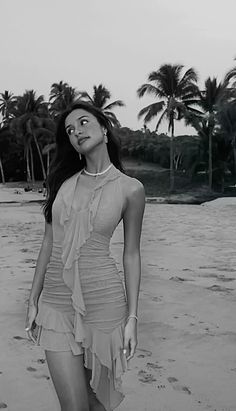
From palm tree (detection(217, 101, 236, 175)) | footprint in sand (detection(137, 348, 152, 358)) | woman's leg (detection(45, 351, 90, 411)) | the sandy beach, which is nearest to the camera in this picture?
woman's leg (detection(45, 351, 90, 411))

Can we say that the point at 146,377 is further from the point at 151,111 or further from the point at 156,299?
the point at 151,111

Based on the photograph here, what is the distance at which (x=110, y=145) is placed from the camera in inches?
77.3

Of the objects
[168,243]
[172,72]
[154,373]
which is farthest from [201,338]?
[172,72]

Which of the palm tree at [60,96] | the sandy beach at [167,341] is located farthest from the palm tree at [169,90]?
the sandy beach at [167,341]

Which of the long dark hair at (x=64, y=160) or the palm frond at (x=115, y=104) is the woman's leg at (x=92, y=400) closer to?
the long dark hair at (x=64, y=160)

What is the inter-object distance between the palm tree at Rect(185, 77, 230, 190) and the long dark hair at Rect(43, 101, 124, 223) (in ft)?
106

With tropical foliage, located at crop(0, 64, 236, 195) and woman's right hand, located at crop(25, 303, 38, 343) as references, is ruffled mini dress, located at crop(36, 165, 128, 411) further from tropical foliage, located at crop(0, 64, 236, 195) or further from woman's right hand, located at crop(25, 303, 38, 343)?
tropical foliage, located at crop(0, 64, 236, 195)

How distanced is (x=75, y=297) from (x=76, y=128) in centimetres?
62

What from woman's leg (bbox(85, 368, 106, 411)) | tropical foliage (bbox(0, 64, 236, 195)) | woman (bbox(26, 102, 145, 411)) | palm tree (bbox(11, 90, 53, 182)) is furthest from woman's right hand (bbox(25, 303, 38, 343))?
palm tree (bbox(11, 90, 53, 182))

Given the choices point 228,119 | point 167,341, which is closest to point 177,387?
point 167,341

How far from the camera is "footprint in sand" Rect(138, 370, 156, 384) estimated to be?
319cm

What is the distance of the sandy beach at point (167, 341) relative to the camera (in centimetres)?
295

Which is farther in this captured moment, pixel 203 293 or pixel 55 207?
pixel 203 293

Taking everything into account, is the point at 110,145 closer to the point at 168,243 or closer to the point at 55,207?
the point at 55,207
